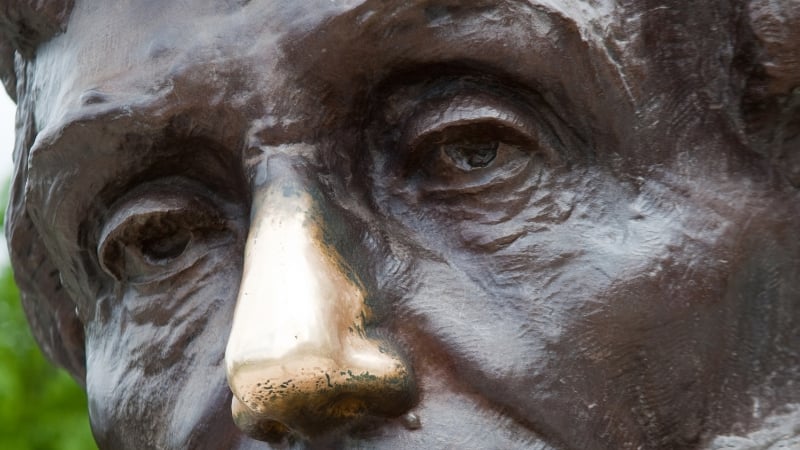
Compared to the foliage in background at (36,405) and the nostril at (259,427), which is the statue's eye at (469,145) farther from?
the foliage in background at (36,405)

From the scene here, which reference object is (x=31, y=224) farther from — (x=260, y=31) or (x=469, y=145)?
(x=469, y=145)

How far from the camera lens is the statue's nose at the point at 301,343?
2.04 meters

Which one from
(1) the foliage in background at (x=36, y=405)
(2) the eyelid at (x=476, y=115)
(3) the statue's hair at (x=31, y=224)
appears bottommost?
(1) the foliage in background at (x=36, y=405)

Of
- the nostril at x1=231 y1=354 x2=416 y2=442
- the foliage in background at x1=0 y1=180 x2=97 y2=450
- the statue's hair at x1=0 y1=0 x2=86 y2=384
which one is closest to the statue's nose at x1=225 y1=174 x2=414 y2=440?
the nostril at x1=231 y1=354 x2=416 y2=442

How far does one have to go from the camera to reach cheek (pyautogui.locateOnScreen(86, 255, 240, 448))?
2.39 metres

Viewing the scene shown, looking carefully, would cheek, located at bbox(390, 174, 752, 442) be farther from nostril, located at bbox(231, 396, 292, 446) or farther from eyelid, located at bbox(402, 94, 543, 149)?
nostril, located at bbox(231, 396, 292, 446)

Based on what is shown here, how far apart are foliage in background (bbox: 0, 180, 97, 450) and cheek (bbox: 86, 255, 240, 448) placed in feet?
7.84

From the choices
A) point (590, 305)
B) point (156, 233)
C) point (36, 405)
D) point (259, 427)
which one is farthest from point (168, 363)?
point (36, 405)

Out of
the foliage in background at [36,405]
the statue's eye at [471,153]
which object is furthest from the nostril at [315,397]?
the foliage in background at [36,405]

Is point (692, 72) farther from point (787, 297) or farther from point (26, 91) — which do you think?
point (26, 91)

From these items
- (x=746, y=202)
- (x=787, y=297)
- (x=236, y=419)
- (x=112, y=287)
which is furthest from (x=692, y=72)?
(x=112, y=287)

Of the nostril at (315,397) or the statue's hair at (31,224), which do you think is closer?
the nostril at (315,397)

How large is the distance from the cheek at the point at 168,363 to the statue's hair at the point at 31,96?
1.24 ft

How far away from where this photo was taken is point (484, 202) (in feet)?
7.57
